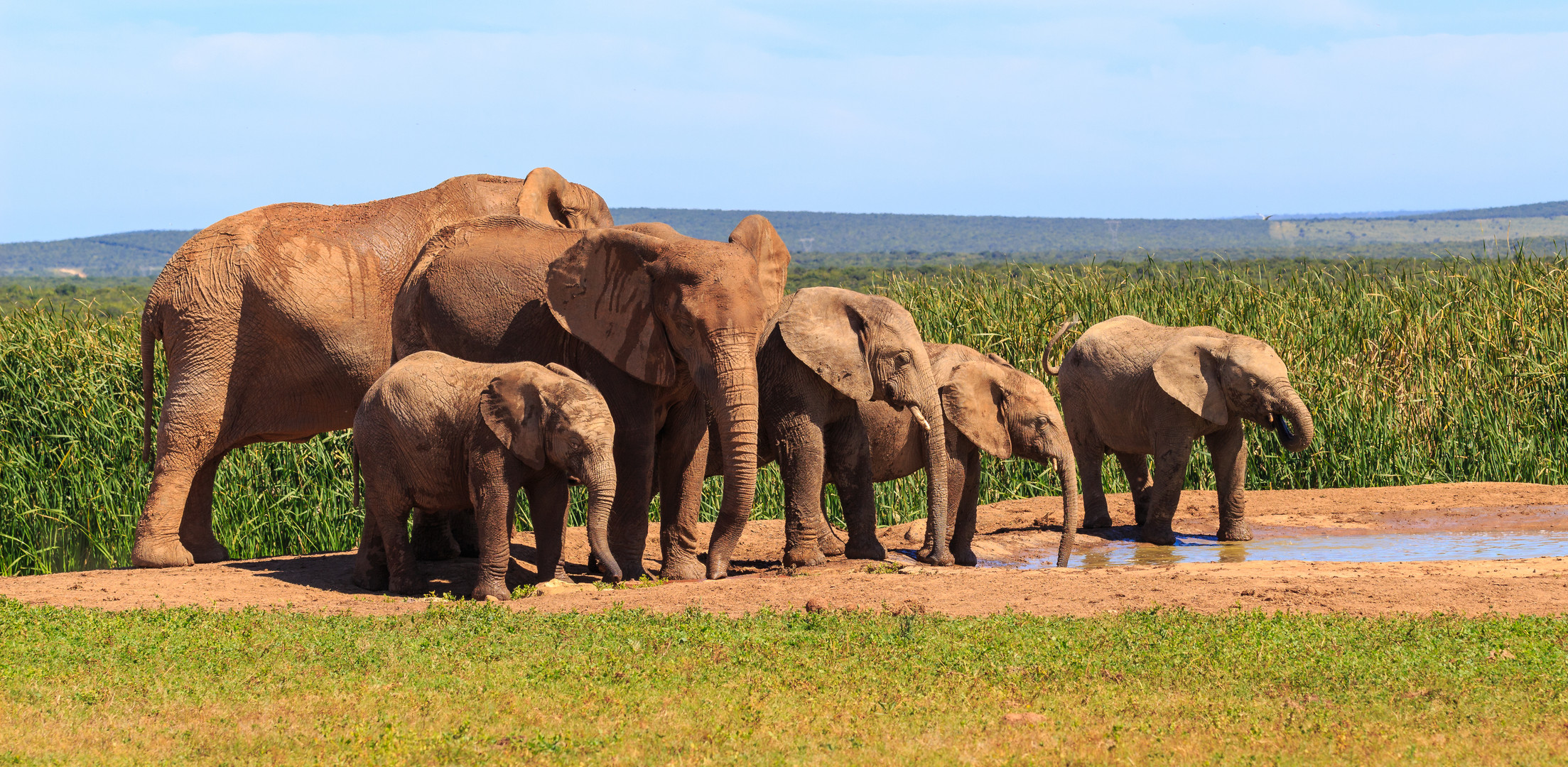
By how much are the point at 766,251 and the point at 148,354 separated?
199 inches

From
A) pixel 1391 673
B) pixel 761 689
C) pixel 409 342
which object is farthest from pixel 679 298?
pixel 1391 673

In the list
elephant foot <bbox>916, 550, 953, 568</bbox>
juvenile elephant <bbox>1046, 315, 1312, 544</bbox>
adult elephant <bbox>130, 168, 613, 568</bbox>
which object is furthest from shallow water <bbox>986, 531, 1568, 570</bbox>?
adult elephant <bbox>130, 168, 613, 568</bbox>

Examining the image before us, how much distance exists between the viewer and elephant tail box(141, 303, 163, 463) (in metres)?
10.7

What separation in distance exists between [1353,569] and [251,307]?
23.9 ft

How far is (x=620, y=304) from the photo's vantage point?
8484 millimetres

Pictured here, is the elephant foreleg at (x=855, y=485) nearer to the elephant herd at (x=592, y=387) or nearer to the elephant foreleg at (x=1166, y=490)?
the elephant herd at (x=592, y=387)

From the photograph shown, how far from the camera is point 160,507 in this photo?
1043cm

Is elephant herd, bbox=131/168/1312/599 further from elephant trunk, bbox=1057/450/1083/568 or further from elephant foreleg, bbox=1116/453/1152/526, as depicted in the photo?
elephant foreleg, bbox=1116/453/1152/526

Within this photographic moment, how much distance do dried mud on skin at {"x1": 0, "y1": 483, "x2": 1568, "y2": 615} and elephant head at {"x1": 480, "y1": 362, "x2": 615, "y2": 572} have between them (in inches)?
23.4

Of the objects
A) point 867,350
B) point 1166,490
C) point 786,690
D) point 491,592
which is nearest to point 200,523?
point 491,592

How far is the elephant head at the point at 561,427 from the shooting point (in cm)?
788

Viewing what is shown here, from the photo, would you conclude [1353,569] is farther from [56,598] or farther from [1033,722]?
[56,598]

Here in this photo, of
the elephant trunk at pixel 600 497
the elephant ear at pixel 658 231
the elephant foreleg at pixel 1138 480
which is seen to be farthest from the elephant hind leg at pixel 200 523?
the elephant foreleg at pixel 1138 480

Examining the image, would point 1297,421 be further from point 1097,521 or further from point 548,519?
point 548,519
